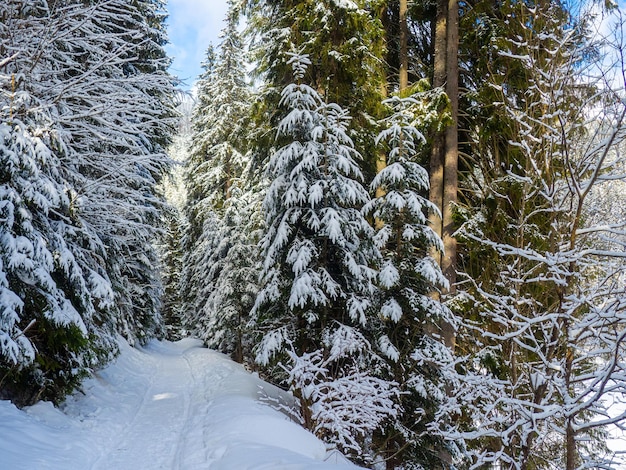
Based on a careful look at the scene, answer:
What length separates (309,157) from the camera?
8.04 metres

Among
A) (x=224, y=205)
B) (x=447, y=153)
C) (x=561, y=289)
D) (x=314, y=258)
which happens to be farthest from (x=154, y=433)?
(x=224, y=205)

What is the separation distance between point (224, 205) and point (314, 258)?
1271 centimetres

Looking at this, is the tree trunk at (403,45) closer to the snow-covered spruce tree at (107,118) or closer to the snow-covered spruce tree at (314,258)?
the snow-covered spruce tree at (314,258)

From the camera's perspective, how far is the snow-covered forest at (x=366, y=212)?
4.29m

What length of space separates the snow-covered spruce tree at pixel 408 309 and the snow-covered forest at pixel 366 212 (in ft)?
0.17

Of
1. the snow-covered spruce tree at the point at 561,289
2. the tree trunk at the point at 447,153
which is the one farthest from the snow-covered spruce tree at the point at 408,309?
the snow-covered spruce tree at the point at 561,289

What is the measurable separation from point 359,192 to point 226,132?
14825mm

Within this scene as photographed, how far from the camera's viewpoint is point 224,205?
20109 mm

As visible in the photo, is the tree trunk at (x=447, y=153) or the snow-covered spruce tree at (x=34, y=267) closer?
the snow-covered spruce tree at (x=34, y=267)

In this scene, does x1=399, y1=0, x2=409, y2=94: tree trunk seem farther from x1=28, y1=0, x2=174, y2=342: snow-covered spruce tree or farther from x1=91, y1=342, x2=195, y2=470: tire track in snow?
x1=91, y1=342, x2=195, y2=470: tire track in snow

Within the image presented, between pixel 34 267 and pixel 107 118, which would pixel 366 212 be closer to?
pixel 107 118

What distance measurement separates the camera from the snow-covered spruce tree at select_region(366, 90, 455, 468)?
7.96 meters

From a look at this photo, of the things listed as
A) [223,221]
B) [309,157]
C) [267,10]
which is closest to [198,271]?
[223,221]

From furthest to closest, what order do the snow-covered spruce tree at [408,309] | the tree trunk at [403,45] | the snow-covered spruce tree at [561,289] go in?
the tree trunk at [403,45], the snow-covered spruce tree at [408,309], the snow-covered spruce tree at [561,289]
